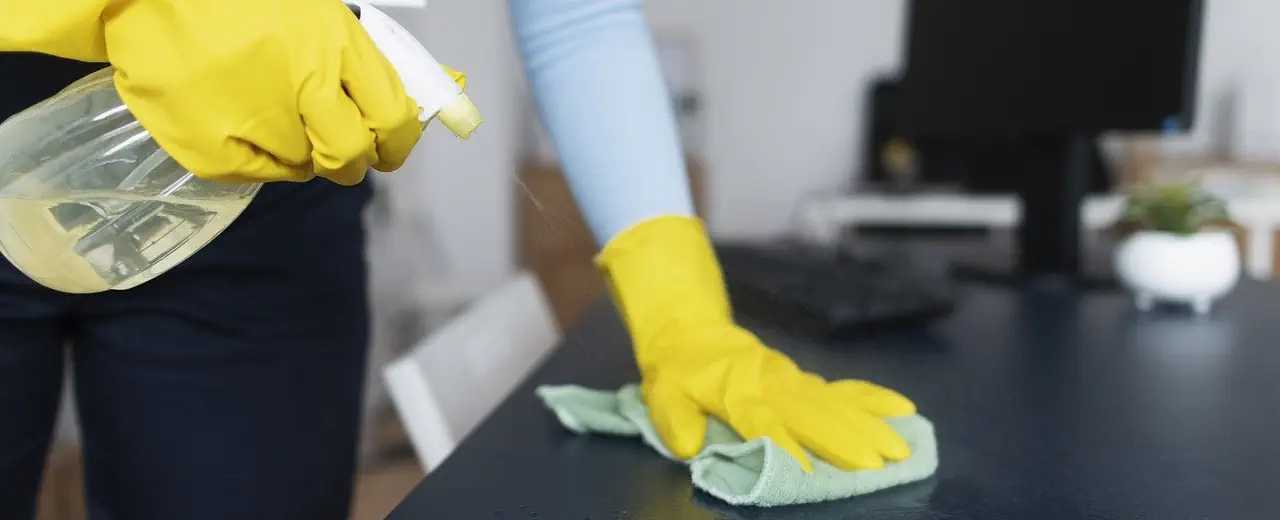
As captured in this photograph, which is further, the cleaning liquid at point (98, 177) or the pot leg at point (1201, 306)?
the pot leg at point (1201, 306)

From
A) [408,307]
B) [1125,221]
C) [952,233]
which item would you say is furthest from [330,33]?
[952,233]

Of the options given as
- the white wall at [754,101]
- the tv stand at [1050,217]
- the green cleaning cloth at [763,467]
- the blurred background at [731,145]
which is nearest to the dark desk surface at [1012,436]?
the green cleaning cloth at [763,467]

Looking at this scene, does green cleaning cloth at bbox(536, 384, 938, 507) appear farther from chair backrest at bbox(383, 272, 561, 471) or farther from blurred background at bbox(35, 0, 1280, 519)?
blurred background at bbox(35, 0, 1280, 519)

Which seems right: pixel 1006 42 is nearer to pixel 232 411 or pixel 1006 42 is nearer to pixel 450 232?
pixel 232 411

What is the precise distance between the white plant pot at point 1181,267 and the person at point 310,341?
1.67 ft

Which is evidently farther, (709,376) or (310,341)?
(310,341)

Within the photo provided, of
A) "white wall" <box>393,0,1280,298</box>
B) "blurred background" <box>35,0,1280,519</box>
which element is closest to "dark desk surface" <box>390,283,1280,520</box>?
"blurred background" <box>35,0,1280,519</box>

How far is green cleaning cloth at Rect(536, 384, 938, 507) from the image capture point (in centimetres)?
47

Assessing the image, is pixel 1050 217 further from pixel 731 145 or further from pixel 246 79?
→ pixel 731 145

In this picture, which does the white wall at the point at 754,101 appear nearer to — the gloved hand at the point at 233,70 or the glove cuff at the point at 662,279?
the glove cuff at the point at 662,279

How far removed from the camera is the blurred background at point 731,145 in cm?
264

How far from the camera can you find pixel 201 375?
2.24ft

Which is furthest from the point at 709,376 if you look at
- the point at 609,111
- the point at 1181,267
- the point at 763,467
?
the point at 1181,267

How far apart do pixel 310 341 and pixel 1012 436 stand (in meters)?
0.50
